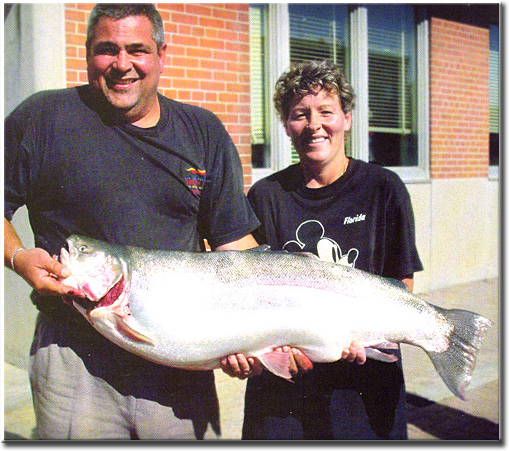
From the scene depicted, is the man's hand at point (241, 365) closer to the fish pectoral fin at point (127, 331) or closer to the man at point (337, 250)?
the man at point (337, 250)

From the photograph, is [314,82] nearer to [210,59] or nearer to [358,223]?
[358,223]

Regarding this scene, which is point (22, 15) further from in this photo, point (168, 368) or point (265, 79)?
point (168, 368)

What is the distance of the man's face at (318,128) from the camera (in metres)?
2.42

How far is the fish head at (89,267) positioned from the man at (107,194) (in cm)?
→ 15

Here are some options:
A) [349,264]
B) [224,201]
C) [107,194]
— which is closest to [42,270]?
[107,194]

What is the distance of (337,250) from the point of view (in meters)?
2.37

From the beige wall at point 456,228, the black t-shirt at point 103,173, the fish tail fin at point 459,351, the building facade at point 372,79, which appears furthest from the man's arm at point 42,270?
the beige wall at point 456,228

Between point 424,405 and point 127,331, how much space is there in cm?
287

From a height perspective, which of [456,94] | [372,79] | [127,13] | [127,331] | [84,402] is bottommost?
[84,402]

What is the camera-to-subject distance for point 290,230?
7.88 feet

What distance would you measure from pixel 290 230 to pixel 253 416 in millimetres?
787

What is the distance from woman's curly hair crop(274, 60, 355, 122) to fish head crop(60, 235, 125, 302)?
1060 mm

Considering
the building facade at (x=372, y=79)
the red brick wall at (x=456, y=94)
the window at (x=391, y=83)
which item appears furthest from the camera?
the red brick wall at (x=456, y=94)
